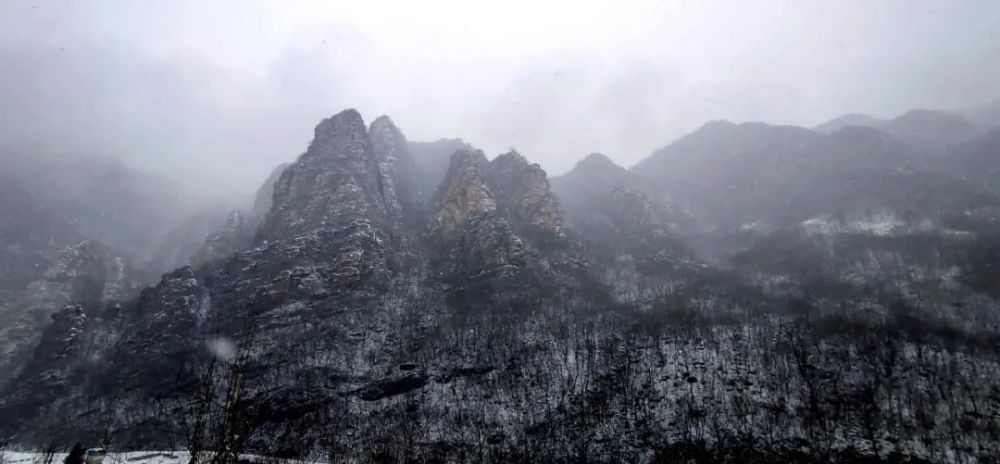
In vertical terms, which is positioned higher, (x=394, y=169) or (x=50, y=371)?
(x=394, y=169)

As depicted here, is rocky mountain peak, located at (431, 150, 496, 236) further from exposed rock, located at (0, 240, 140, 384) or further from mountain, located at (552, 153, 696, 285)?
exposed rock, located at (0, 240, 140, 384)

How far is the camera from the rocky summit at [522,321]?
60.8 metres

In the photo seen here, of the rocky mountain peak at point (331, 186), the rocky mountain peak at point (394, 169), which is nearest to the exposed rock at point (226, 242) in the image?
the rocky mountain peak at point (331, 186)

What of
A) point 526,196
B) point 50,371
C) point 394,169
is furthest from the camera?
point 394,169

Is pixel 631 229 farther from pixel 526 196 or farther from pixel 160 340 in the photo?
pixel 160 340

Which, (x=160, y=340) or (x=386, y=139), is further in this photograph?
(x=386, y=139)

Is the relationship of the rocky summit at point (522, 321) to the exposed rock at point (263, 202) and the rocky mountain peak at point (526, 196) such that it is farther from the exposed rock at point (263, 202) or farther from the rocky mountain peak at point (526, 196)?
the exposed rock at point (263, 202)

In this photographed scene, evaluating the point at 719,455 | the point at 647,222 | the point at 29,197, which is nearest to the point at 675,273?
the point at 647,222

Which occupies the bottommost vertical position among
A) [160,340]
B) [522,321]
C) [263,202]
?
[160,340]

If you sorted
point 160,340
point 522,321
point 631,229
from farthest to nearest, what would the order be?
1. point 631,229
2. point 522,321
3. point 160,340

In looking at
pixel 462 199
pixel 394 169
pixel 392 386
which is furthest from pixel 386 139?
pixel 392 386

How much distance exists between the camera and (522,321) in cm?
9488

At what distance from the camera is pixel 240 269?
103 metres

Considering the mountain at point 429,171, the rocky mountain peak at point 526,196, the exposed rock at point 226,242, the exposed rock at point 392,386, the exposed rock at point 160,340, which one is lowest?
the exposed rock at point 392,386
